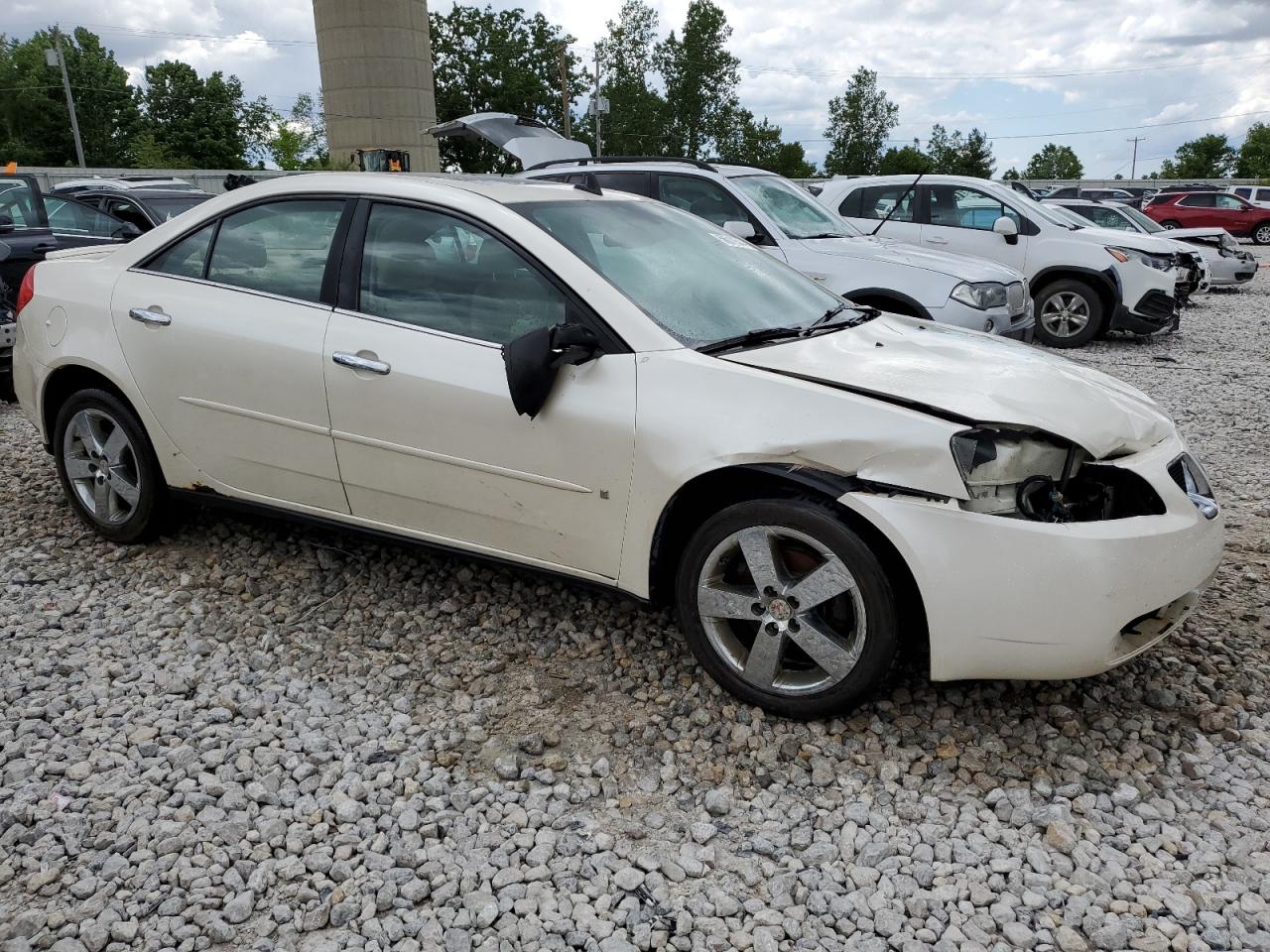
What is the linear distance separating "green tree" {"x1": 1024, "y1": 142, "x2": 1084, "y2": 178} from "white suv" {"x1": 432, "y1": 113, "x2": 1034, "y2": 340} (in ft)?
402

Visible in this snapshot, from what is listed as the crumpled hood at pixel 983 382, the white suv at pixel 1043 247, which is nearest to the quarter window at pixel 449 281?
the crumpled hood at pixel 983 382

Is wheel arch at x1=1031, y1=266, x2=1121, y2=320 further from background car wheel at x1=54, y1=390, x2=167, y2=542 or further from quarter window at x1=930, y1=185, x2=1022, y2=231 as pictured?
background car wheel at x1=54, y1=390, x2=167, y2=542

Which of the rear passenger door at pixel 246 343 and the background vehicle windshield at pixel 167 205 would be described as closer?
the rear passenger door at pixel 246 343

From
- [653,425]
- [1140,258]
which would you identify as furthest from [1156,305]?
[653,425]

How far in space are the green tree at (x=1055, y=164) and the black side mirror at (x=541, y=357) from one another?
129 m

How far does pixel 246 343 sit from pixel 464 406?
1.06 m

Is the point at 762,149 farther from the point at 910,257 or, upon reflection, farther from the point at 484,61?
the point at 910,257

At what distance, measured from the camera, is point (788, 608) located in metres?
3.10

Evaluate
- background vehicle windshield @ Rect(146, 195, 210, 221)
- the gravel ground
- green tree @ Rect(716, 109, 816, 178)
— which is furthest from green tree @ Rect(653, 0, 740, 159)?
the gravel ground

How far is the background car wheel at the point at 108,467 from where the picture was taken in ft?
14.3

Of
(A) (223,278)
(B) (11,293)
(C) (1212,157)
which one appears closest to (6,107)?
(B) (11,293)

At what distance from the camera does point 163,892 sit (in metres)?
2.54

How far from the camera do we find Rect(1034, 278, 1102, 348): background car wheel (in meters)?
11.2

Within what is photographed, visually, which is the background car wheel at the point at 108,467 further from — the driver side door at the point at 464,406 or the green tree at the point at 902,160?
the green tree at the point at 902,160
